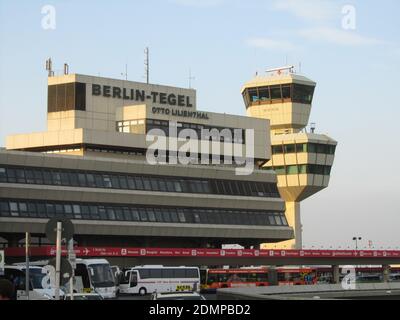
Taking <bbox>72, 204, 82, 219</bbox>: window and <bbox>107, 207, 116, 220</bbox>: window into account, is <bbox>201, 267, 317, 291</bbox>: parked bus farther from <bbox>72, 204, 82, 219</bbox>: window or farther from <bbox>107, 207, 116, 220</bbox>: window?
<bbox>72, 204, 82, 219</bbox>: window

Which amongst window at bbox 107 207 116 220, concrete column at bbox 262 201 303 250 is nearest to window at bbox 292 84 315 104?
concrete column at bbox 262 201 303 250

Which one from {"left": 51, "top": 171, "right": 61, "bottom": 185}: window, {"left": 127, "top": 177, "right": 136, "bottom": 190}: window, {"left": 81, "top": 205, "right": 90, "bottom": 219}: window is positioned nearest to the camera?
{"left": 51, "top": 171, "right": 61, "bottom": 185}: window

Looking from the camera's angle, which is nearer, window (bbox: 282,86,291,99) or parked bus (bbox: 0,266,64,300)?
parked bus (bbox: 0,266,64,300)

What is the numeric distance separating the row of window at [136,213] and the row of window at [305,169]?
67.0 ft

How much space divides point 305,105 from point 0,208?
64276 mm

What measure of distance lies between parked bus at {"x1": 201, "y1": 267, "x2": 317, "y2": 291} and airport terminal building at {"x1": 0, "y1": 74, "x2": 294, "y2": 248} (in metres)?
9.77

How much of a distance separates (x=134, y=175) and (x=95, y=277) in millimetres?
41696

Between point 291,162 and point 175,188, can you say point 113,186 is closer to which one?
point 175,188

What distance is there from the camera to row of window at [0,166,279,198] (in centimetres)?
9400

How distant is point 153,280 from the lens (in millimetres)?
78875

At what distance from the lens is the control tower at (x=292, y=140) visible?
134875 mm

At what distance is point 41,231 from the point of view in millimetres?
93250

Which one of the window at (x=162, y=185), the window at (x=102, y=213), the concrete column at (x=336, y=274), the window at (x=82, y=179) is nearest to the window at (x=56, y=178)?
the window at (x=82, y=179)

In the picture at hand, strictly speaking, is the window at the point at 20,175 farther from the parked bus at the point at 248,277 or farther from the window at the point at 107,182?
the parked bus at the point at 248,277
